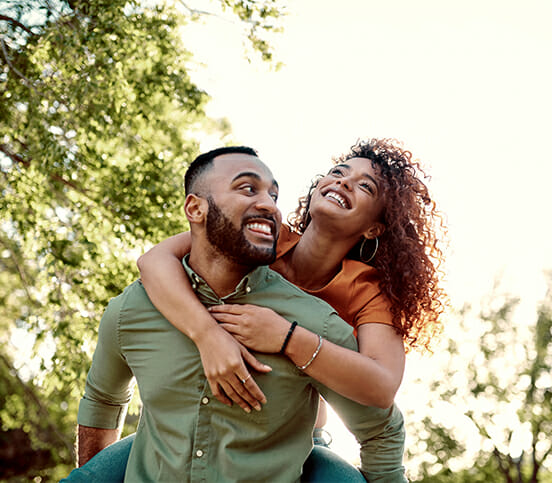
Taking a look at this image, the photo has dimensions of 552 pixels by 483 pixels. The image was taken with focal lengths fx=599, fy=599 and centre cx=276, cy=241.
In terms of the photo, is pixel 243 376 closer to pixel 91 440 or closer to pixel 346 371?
pixel 346 371

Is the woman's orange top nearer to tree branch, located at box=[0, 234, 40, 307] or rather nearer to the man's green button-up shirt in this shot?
the man's green button-up shirt

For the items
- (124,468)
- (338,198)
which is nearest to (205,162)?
(338,198)

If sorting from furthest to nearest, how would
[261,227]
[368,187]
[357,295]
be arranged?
[368,187], [357,295], [261,227]

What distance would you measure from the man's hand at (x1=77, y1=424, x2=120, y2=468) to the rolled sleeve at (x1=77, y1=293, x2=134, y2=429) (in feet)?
0.11

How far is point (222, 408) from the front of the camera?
7.54 feet

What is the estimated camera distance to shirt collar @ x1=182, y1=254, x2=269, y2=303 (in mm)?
2467

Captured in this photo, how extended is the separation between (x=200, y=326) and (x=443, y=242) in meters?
2.05

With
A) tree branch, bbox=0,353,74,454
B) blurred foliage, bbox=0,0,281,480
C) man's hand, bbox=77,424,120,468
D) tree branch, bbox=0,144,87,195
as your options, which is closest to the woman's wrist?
man's hand, bbox=77,424,120,468

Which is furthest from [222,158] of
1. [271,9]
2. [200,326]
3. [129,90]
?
[271,9]

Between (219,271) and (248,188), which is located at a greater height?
(248,188)

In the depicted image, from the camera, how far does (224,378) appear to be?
7.25 ft

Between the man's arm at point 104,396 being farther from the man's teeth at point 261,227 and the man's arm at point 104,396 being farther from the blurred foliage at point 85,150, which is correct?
the blurred foliage at point 85,150

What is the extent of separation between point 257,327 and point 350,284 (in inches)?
38.6

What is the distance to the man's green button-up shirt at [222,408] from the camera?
227 centimetres
